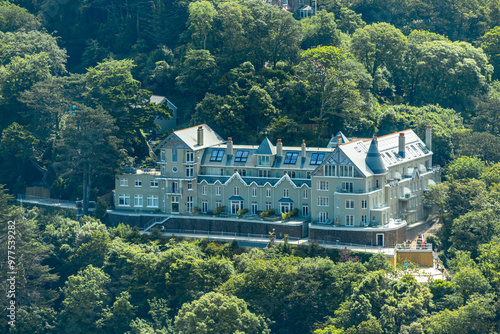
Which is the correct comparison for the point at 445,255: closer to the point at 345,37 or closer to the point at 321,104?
the point at 321,104

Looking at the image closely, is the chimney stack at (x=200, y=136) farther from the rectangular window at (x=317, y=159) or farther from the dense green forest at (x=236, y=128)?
the rectangular window at (x=317, y=159)

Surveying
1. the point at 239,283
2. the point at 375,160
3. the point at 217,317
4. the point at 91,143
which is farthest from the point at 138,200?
the point at 375,160

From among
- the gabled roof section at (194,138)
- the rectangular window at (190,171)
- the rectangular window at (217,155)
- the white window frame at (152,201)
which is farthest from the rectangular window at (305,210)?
the white window frame at (152,201)

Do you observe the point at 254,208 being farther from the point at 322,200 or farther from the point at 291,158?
the point at 322,200

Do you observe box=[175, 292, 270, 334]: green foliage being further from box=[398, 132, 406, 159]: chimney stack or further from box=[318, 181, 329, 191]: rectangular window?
box=[398, 132, 406, 159]: chimney stack

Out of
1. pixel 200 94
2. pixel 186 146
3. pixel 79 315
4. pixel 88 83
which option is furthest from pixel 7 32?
pixel 79 315

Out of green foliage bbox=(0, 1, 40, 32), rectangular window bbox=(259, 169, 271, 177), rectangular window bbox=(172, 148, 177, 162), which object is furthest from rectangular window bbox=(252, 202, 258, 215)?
green foliage bbox=(0, 1, 40, 32)
